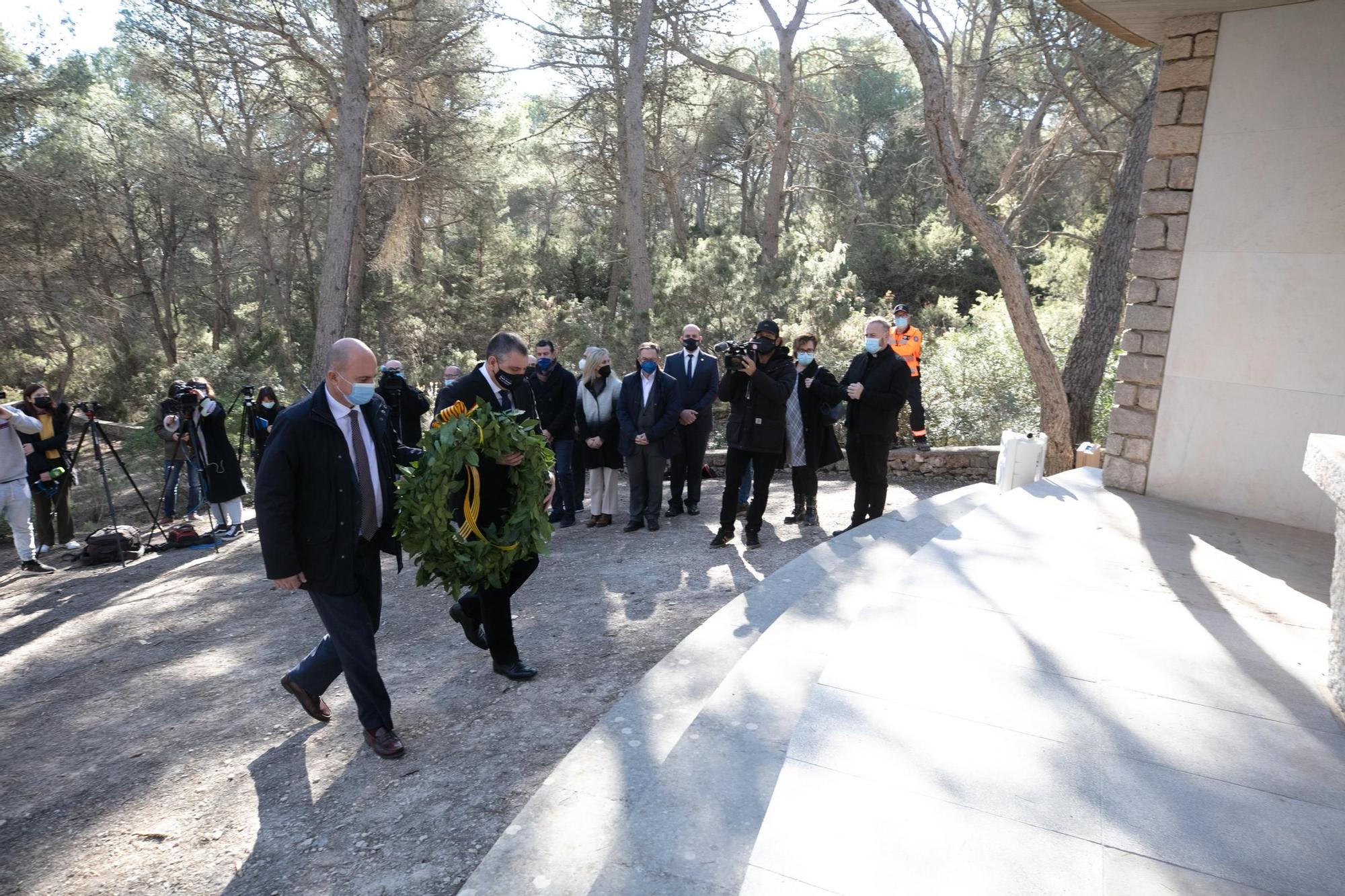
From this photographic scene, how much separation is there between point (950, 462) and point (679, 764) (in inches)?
335

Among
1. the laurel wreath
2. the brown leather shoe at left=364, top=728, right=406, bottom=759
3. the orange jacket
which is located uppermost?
the orange jacket

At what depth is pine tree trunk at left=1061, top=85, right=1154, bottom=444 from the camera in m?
10.7

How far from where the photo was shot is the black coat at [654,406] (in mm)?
7590

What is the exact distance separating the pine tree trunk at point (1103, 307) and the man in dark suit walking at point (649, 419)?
5907 mm

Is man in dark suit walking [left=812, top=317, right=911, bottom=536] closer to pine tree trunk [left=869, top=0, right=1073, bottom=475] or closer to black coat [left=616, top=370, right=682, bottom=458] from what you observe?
black coat [left=616, top=370, right=682, bottom=458]

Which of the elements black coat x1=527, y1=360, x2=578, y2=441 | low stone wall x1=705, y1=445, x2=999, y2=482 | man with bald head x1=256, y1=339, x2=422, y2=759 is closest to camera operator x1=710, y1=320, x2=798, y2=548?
black coat x1=527, y1=360, x2=578, y2=441

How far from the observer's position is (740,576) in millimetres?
6281

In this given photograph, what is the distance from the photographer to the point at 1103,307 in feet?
35.5

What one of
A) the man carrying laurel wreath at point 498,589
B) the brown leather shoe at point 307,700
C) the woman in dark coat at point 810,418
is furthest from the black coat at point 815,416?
the brown leather shoe at point 307,700

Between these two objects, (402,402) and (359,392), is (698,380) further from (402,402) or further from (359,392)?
(359,392)

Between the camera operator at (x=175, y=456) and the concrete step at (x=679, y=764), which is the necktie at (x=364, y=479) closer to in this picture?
the concrete step at (x=679, y=764)

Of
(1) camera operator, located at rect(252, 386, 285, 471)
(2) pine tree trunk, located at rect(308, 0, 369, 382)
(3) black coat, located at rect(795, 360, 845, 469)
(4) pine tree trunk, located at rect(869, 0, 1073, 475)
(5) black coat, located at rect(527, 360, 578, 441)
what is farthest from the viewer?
(2) pine tree trunk, located at rect(308, 0, 369, 382)

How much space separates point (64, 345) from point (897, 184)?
954 inches

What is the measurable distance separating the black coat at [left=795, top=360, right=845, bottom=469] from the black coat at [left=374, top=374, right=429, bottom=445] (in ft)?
13.8
